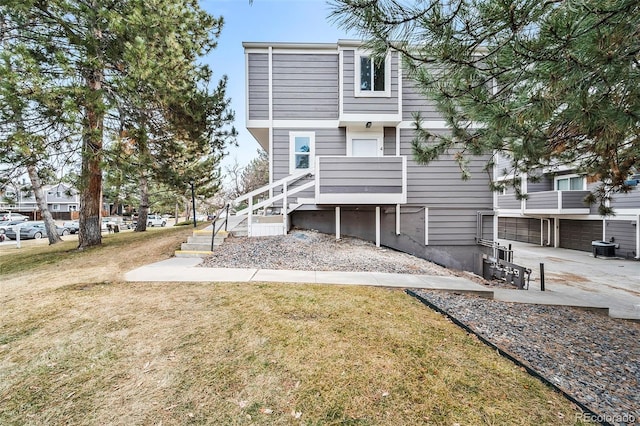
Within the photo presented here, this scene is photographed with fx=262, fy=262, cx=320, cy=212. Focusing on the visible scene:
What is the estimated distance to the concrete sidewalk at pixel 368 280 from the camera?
4648 mm

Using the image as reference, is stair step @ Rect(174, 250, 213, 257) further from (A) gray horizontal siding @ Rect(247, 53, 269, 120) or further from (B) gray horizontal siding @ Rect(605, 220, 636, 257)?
(B) gray horizontal siding @ Rect(605, 220, 636, 257)

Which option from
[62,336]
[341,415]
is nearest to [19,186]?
[62,336]

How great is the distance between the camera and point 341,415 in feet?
5.84

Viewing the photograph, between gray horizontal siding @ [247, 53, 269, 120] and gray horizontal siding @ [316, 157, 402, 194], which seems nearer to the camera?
gray horizontal siding @ [316, 157, 402, 194]

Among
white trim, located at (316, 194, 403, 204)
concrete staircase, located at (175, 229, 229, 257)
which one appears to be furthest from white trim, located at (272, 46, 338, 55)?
concrete staircase, located at (175, 229, 229, 257)

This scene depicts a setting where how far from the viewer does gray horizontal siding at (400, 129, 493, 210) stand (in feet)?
29.3

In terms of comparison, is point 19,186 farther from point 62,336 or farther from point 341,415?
point 341,415

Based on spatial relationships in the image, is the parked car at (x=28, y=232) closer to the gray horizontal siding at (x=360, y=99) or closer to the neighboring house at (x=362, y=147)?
the neighboring house at (x=362, y=147)

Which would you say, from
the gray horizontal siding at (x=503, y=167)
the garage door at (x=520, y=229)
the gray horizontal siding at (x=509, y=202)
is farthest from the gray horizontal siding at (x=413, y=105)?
the garage door at (x=520, y=229)

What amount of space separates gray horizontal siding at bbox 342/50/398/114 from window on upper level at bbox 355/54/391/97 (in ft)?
0.41

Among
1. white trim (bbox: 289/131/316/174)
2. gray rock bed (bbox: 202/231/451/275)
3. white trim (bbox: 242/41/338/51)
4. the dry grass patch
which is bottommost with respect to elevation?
the dry grass patch

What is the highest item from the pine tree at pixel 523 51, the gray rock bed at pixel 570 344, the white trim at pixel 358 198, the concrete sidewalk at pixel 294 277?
the pine tree at pixel 523 51

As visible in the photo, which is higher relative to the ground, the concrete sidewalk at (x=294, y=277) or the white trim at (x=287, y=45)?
the white trim at (x=287, y=45)

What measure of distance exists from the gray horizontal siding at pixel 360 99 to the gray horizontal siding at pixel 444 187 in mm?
1453
